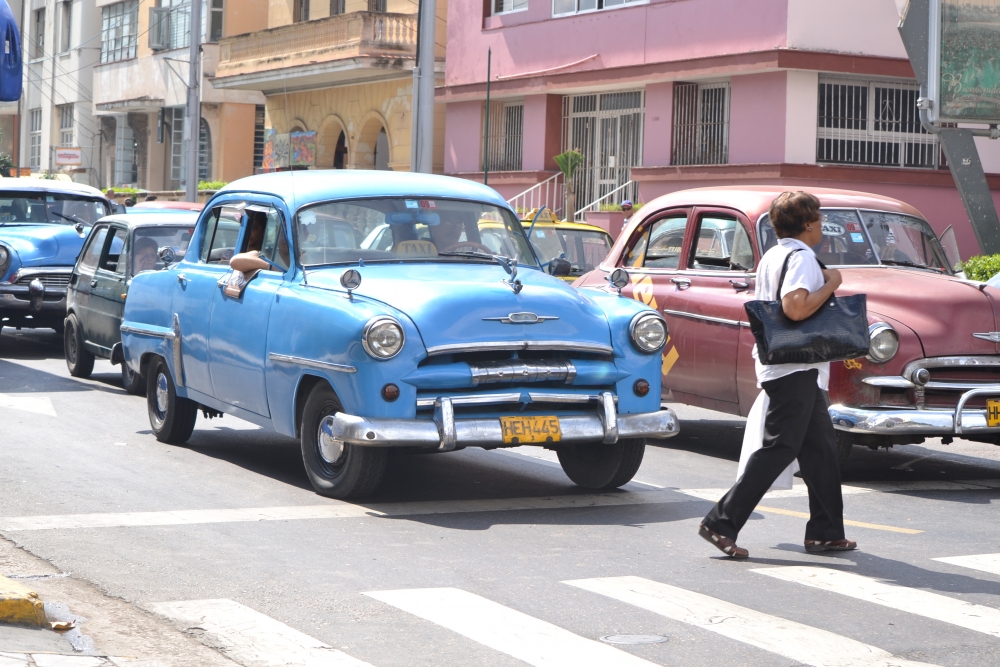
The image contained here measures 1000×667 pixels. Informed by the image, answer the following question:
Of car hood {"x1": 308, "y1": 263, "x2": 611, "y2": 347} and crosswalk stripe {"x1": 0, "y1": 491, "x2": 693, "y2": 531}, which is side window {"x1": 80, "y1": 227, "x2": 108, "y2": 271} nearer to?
car hood {"x1": 308, "y1": 263, "x2": 611, "y2": 347}

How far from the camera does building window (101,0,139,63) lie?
4931 cm

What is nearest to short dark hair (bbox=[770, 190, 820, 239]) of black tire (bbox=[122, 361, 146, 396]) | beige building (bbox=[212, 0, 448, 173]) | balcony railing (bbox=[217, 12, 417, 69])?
black tire (bbox=[122, 361, 146, 396])

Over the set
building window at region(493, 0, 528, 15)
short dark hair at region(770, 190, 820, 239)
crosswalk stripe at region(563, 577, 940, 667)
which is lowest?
crosswalk stripe at region(563, 577, 940, 667)

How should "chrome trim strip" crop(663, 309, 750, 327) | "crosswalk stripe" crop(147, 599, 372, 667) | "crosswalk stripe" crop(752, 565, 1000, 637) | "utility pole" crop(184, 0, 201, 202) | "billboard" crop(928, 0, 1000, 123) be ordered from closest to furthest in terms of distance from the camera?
"crosswalk stripe" crop(147, 599, 372, 667) → "crosswalk stripe" crop(752, 565, 1000, 637) → "chrome trim strip" crop(663, 309, 750, 327) → "billboard" crop(928, 0, 1000, 123) → "utility pole" crop(184, 0, 201, 202)

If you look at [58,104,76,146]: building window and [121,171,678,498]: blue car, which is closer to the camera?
[121,171,678,498]: blue car

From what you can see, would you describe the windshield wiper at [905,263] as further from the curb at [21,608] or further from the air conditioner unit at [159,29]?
the air conditioner unit at [159,29]

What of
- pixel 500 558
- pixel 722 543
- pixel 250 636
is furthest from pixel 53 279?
pixel 250 636

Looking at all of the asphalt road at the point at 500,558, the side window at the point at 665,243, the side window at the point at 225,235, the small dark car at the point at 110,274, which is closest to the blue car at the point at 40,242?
the small dark car at the point at 110,274

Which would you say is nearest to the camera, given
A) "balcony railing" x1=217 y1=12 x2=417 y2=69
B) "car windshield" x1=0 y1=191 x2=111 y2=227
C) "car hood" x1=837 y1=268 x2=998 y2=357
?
"car hood" x1=837 y1=268 x2=998 y2=357

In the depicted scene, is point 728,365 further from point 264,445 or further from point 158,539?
point 158,539

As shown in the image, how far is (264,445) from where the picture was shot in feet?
35.0

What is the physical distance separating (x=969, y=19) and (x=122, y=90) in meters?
36.4

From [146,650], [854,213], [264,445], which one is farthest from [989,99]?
[146,650]

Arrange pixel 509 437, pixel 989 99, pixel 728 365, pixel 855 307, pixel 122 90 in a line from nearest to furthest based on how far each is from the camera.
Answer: pixel 855 307 → pixel 509 437 → pixel 728 365 → pixel 989 99 → pixel 122 90
